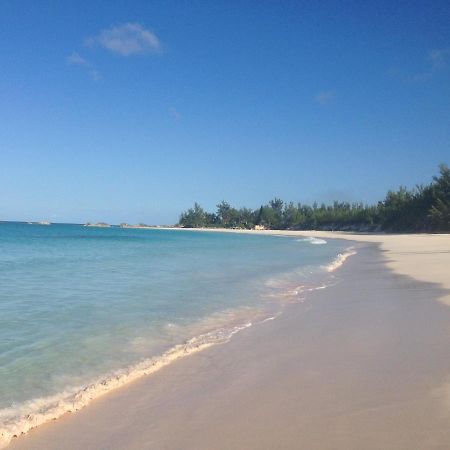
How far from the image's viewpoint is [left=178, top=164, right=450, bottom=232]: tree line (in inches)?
2506

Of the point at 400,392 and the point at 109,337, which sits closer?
the point at 400,392

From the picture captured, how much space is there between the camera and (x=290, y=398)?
372cm

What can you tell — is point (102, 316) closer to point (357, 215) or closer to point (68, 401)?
point (68, 401)

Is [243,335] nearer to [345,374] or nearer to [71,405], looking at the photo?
[345,374]

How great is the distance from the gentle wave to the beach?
0.10m

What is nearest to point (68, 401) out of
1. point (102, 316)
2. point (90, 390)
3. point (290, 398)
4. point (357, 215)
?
point (90, 390)

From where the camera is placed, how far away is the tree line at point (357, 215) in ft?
209

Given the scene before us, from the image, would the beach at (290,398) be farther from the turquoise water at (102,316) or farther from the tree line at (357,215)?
the tree line at (357,215)

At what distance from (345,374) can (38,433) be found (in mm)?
2885

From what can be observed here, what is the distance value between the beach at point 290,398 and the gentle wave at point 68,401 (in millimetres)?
100

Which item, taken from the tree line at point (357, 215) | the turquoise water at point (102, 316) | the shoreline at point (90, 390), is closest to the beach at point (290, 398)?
the shoreline at point (90, 390)

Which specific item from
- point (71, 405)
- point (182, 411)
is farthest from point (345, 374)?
point (71, 405)

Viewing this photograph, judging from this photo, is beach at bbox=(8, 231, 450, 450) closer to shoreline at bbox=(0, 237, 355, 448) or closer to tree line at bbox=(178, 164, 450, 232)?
Result: shoreline at bbox=(0, 237, 355, 448)

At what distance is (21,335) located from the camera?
6035mm
